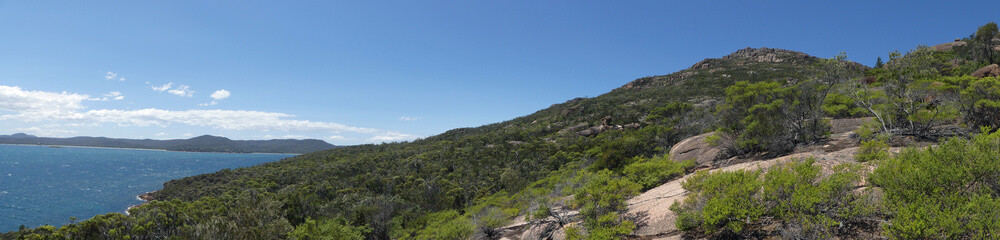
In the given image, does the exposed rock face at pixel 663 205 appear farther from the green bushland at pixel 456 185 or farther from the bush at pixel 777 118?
the bush at pixel 777 118

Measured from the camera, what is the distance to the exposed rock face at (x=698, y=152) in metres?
21.8

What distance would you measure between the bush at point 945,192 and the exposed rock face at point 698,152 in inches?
528

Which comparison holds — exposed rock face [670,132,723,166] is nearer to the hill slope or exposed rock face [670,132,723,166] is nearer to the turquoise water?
the hill slope

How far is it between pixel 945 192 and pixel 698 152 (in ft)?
57.0

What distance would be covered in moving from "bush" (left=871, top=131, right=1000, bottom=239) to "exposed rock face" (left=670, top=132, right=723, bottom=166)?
13.4m

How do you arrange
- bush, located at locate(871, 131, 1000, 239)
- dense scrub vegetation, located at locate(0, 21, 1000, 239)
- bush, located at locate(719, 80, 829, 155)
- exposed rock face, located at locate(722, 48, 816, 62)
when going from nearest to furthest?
Answer: bush, located at locate(871, 131, 1000, 239) → dense scrub vegetation, located at locate(0, 21, 1000, 239) → bush, located at locate(719, 80, 829, 155) → exposed rock face, located at locate(722, 48, 816, 62)

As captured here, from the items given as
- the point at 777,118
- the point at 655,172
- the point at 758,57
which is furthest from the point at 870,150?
the point at 758,57

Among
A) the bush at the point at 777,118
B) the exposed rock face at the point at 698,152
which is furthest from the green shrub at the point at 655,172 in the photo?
Answer: the bush at the point at 777,118

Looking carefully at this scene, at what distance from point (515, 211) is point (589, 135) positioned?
187 ft

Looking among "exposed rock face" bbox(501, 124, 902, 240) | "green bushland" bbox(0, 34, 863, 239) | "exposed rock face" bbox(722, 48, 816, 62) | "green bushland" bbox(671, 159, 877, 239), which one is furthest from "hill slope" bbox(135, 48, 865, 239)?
"green bushland" bbox(671, 159, 877, 239)

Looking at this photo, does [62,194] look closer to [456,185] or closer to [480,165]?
[480,165]

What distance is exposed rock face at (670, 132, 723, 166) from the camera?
21.8m

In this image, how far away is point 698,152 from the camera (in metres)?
23.6

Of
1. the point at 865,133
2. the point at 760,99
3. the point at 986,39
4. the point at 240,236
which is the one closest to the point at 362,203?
the point at 240,236
